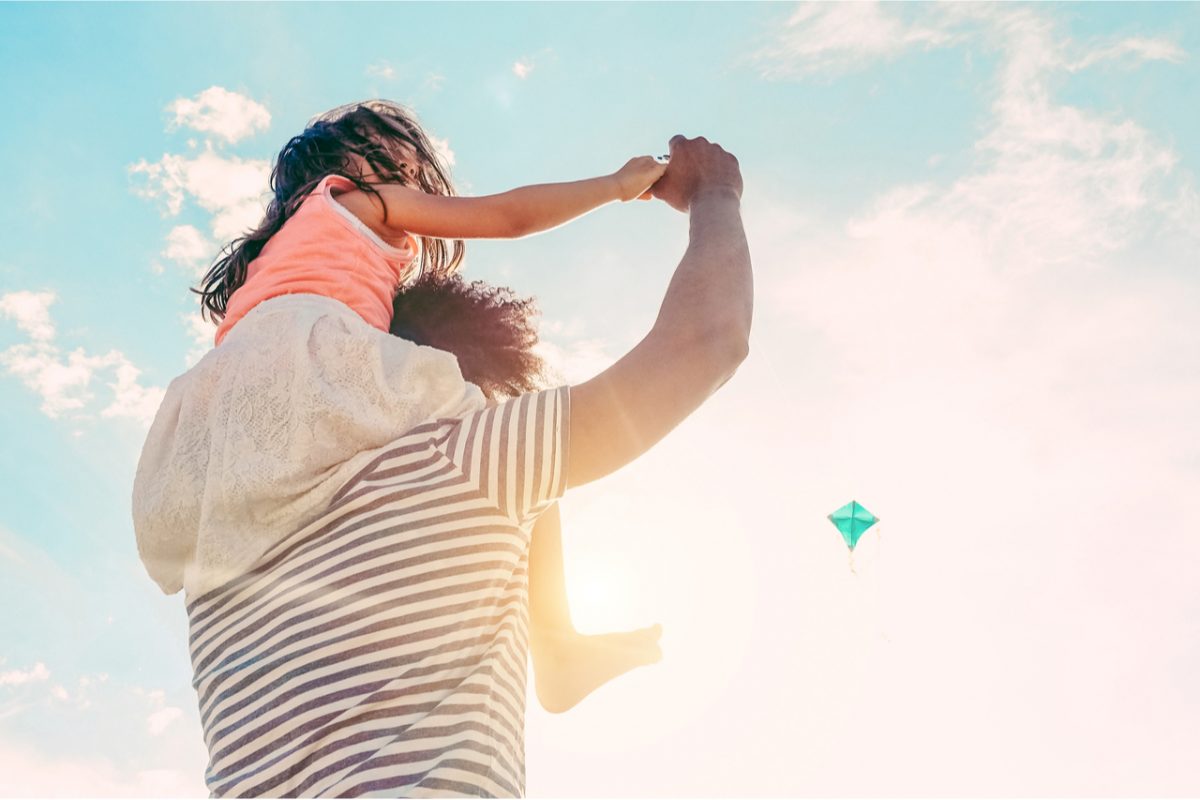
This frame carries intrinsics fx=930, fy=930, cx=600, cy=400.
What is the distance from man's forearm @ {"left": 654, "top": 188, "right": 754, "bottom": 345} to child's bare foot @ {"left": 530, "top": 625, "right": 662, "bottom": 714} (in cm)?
104

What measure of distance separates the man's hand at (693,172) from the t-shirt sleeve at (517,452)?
0.89m

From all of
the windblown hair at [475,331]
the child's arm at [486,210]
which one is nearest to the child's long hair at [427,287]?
the windblown hair at [475,331]

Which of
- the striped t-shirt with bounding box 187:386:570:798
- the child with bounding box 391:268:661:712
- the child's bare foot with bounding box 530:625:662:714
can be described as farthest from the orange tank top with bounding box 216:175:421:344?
the child's bare foot with bounding box 530:625:662:714

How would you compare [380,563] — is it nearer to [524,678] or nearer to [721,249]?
[524,678]

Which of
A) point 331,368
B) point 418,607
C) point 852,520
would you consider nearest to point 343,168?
point 331,368

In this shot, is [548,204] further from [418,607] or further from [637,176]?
[418,607]

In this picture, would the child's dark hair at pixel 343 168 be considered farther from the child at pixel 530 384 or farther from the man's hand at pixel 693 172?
the man's hand at pixel 693 172

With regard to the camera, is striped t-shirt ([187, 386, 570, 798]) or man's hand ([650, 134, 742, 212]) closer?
striped t-shirt ([187, 386, 570, 798])

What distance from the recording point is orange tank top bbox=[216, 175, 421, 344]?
193cm

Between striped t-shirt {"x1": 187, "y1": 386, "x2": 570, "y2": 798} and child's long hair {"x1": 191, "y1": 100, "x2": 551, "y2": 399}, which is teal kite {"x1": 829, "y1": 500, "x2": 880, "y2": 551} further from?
striped t-shirt {"x1": 187, "y1": 386, "x2": 570, "y2": 798}

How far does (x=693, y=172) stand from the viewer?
7.30ft

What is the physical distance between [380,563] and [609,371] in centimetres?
45

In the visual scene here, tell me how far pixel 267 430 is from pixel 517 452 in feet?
1.38

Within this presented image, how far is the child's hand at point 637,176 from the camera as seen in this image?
7.65ft
